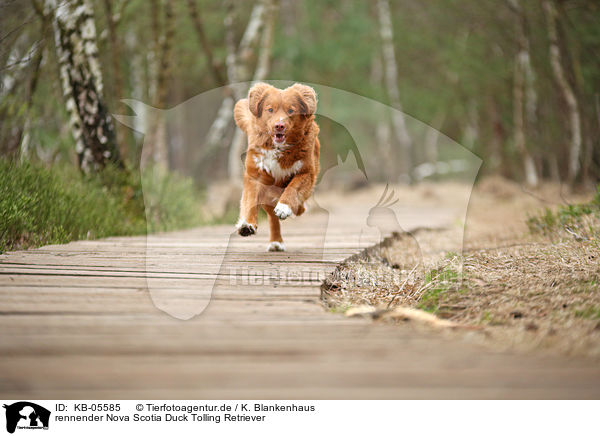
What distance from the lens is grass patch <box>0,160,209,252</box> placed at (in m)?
4.14

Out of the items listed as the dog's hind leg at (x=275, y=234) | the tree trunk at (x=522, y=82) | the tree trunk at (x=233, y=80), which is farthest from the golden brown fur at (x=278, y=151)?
the tree trunk at (x=522, y=82)

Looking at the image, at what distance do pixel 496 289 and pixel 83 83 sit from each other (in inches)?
203

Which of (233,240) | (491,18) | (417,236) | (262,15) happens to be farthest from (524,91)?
(233,240)

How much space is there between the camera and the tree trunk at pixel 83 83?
5898 millimetres

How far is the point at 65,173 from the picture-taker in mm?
5750

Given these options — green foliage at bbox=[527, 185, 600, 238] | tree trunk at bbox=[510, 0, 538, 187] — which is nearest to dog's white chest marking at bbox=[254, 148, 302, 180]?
green foliage at bbox=[527, 185, 600, 238]

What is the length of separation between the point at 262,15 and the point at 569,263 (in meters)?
9.61

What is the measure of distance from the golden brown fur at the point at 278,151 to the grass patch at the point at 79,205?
6.06 ft

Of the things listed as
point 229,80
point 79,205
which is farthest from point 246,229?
point 229,80

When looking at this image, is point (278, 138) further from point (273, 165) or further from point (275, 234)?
point (275, 234)

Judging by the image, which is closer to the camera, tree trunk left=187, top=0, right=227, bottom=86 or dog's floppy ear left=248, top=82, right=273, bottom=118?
dog's floppy ear left=248, top=82, right=273, bottom=118

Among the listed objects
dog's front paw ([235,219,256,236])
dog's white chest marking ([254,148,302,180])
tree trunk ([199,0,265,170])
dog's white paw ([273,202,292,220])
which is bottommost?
dog's front paw ([235,219,256,236])

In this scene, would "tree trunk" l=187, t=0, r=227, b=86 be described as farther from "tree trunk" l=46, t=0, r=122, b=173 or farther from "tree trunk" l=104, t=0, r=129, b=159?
"tree trunk" l=46, t=0, r=122, b=173

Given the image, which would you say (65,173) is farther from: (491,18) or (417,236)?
(491,18)
